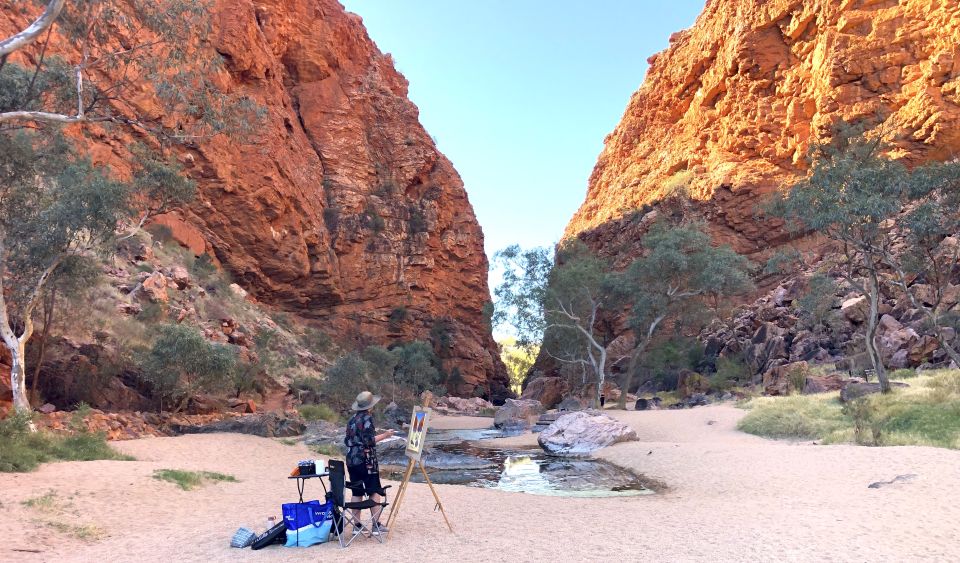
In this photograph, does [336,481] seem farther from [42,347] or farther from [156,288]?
[156,288]

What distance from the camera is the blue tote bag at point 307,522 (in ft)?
20.5

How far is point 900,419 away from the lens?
1408 centimetres

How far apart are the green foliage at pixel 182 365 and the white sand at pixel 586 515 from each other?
184 inches

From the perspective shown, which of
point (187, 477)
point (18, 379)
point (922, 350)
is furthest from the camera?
point (922, 350)

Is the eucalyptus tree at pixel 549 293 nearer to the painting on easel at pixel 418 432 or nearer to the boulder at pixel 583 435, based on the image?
the boulder at pixel 583 435

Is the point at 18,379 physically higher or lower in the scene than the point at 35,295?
lower

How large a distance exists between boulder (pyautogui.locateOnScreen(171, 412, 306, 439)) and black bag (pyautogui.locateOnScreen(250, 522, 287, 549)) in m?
12.0

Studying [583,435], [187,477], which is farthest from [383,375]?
[187,477]

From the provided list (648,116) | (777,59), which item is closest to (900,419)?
(777,59)

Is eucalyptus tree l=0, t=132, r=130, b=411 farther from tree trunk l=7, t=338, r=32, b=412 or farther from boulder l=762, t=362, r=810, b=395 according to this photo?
boulder l=762, t=362, r=810, b=395

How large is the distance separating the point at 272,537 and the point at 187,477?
4.87 metres

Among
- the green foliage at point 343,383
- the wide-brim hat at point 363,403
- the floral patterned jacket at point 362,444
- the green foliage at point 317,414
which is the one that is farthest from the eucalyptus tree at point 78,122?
the green foliage at point 343,383

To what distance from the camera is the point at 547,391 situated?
45.8 meters

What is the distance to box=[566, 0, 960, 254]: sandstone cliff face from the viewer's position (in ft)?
126
